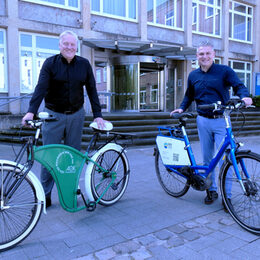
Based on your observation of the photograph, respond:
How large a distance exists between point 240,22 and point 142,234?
1930 cm

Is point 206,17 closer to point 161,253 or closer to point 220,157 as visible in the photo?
point 220,157

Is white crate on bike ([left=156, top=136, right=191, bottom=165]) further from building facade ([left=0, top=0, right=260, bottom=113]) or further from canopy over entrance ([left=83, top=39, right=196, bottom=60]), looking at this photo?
canopy over entrance ([left=83, top=39, right=196, bottom=60])

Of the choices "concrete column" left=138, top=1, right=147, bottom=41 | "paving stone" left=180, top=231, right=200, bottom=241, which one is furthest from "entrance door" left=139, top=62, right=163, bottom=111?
"paving stone" left=180, top=231, right=200, bottom=241

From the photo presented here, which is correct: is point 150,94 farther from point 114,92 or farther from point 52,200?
point 52,200

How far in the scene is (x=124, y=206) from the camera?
3463 millimetres

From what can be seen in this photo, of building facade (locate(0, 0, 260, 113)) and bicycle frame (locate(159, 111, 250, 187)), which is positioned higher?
building facade (locate(0, 0, 260, 113))

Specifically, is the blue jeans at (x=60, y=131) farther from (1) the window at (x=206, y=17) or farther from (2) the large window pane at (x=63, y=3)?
(1) the window at (x=206, y=17)

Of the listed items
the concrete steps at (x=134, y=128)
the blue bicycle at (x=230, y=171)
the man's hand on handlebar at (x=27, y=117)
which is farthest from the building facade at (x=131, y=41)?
the blue bicycle at (x=230, y=171)

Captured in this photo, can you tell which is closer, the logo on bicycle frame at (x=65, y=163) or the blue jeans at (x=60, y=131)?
the logo on bicycle frame at (x=65, y=163)

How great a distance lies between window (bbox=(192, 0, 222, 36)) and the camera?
53.8 ft

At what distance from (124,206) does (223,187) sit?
125 cm

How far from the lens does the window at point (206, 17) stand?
646 inches

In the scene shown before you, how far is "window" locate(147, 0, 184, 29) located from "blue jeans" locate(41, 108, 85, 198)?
41.0 feet

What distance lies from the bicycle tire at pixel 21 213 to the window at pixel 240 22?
1852cm
